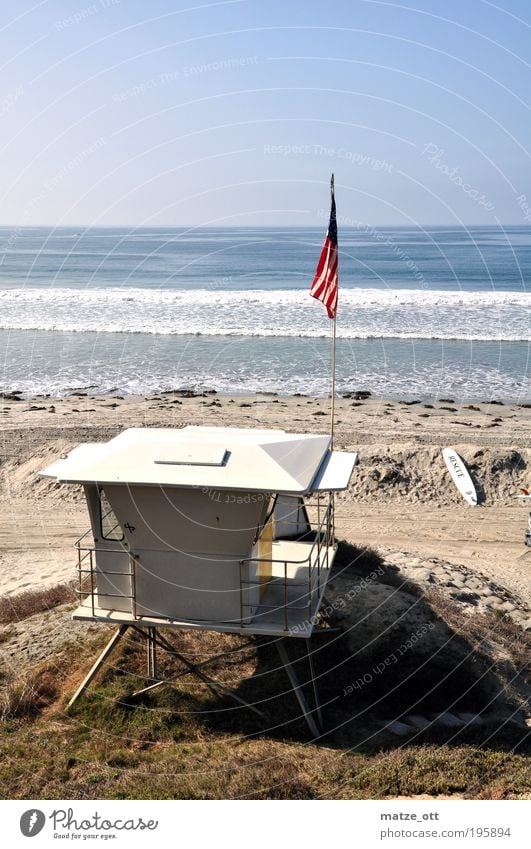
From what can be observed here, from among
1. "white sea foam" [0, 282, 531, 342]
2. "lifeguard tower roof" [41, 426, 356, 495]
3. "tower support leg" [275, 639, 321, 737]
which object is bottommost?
"tower support leg" [275, 639, 321, 737]

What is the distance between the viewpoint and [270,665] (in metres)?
14.9

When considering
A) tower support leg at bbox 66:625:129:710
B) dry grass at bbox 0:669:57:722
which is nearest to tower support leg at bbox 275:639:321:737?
tower support leg at bbox 66:625:129:710

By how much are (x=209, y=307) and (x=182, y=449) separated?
56369mm

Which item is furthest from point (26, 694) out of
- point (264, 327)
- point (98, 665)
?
point (264, 327)

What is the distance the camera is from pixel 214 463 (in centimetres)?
1251

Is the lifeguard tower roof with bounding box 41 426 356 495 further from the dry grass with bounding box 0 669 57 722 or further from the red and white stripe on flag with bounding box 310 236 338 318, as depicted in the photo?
the red and white stripe on flag with bounding box 310 236 338 318

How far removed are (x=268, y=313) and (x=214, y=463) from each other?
170ft

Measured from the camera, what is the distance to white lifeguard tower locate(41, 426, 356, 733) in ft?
40.4

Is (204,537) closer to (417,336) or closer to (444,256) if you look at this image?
(417,336)

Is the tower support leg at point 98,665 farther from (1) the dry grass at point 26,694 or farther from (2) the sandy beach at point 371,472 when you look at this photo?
(2) the sandy beach at point 371,472

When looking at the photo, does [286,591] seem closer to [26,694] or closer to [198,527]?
[198,527]

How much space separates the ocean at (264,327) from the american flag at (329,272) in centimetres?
2126

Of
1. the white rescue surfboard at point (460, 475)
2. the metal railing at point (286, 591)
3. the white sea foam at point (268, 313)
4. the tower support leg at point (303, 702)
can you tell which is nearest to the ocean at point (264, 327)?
the white sea foam at point (268, 313)

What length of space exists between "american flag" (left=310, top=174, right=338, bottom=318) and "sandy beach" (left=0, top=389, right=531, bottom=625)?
6.59m
